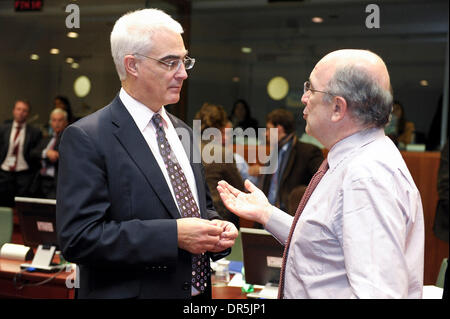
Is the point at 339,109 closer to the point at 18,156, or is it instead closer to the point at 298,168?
the point at 298,168

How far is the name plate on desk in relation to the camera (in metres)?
3.54

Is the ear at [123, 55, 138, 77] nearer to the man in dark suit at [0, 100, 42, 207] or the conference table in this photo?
the conference table

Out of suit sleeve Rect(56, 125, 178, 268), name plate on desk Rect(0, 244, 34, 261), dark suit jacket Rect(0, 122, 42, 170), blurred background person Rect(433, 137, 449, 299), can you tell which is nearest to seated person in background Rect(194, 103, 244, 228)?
name plate on desk Rect(0, 244, 34, 261)

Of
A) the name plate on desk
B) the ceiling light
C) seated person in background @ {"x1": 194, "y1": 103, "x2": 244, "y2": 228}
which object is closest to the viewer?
the name plate on desk

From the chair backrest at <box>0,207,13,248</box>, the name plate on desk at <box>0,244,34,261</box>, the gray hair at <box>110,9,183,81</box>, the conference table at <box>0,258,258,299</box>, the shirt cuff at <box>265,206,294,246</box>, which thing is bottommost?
the conference table at <box>0,258,258,299</box>

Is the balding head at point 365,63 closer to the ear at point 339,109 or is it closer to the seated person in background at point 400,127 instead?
the ear at point 339,109

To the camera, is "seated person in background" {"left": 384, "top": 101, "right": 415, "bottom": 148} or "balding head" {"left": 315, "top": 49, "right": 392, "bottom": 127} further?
"seated person in background" {"left": 384, "top": 101, "right": 415, "bottom": 148}

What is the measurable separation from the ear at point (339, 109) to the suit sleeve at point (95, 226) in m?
0.60

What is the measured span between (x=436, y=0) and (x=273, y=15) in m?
2.20

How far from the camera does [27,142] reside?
6879mm

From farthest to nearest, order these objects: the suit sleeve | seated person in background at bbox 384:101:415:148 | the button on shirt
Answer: seated person in background at bbox 384:101:415:148
the suit sleeve
the button on shirt

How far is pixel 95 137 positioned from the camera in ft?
5.55

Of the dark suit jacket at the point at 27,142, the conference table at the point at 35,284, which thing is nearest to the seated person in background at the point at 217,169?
the conference table at the point at 35,284

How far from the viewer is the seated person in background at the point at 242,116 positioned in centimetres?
758
